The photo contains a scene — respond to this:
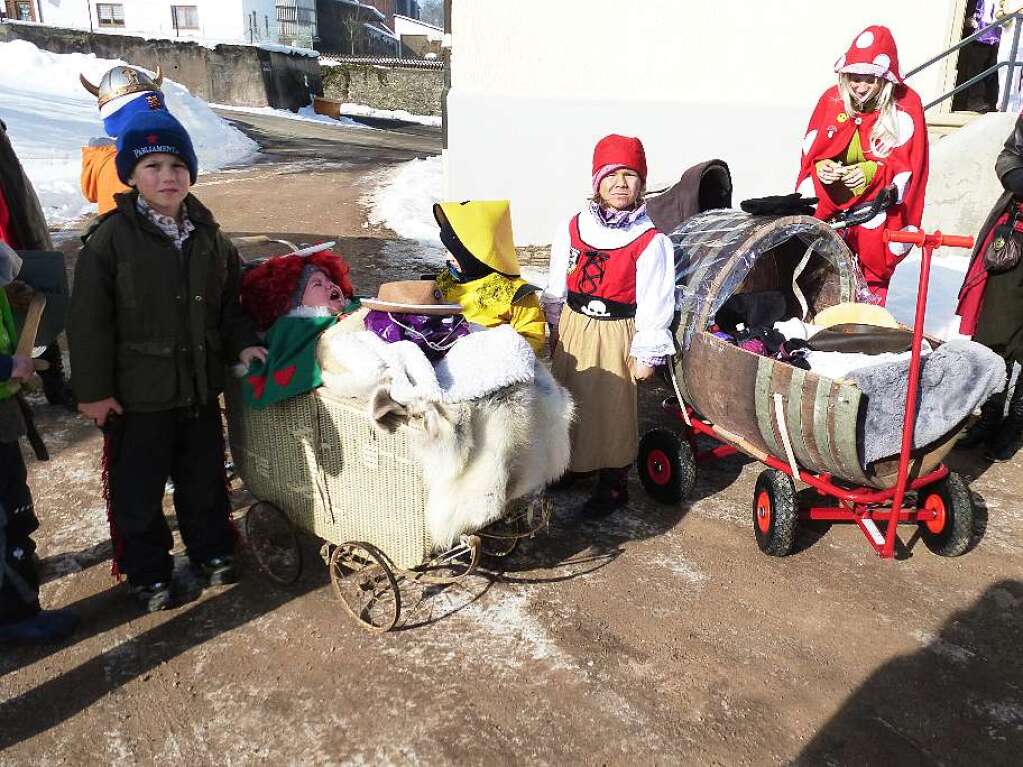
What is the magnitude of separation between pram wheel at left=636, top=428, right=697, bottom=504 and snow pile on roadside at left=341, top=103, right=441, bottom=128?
98.8ft

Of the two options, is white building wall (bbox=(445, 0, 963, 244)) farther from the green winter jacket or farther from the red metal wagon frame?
the green winter jacket

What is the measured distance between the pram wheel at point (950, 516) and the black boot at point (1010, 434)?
1.30 m

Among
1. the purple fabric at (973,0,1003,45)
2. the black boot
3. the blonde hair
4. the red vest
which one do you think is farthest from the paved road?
the black boot

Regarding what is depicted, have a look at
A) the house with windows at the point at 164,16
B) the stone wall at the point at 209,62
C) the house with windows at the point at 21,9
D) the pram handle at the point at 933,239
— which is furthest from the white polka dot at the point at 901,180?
the house with windows at the point at 21,9

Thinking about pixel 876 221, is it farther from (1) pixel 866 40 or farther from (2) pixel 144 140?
(2) pixel 144 140

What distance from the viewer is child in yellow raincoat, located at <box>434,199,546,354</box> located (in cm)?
348

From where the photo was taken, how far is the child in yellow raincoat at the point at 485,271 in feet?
11.4

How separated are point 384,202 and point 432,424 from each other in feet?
34.2

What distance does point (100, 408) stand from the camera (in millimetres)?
2848

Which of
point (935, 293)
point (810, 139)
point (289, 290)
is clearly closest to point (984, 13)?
point (935, 293)

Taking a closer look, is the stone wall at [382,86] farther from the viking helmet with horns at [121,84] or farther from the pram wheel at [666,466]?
the pram wheel at [666,466]

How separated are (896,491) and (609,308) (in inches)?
57.3

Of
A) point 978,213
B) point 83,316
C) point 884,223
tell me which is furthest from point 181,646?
point 978,213

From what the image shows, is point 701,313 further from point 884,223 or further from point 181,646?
point 181,646
